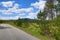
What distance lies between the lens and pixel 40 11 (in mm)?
38438

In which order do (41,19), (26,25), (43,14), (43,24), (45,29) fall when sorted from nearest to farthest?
(45,29)
(43,24)
(41,19)
(43,14)
(26,25)

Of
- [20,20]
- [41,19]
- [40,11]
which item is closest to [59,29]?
[41,19]

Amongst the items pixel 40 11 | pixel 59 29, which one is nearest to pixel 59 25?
pixel 59 29

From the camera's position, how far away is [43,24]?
2970 cm

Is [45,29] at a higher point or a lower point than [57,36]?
lower

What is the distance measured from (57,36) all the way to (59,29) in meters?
0.43

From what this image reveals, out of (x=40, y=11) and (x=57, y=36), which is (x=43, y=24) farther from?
(x=57, y=36)

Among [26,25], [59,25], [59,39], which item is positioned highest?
[59,25]

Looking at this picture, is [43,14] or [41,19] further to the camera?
[43,14]

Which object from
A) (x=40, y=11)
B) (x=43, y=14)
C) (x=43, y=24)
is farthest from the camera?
(x=40, y=11)

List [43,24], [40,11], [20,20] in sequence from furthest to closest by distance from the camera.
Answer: [20,20], [40,11], [43,24]

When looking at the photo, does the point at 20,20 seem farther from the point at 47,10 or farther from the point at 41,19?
the point at 41,19

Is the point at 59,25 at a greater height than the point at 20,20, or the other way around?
the point at 59,25

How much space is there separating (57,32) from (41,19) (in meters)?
20.6
